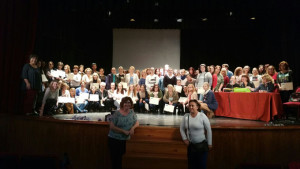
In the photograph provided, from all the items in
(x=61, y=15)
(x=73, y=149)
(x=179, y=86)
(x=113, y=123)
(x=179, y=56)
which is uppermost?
(x=61, y=15)

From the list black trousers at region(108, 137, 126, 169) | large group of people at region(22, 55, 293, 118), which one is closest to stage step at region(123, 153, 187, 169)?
black trousers at region(108, 137, 126, 169)

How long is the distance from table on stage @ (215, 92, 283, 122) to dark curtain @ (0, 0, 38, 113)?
5.08m

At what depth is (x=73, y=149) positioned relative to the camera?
514 cm

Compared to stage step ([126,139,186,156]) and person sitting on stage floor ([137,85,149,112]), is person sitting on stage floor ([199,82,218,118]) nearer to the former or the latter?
person sitting on stage floor ([137,85,149,112])

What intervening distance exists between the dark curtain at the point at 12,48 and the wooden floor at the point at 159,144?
31.6 inches

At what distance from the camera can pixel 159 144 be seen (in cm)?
461

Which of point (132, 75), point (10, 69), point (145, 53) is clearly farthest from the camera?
point (145, 53)

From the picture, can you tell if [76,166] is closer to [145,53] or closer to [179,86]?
[179,86]

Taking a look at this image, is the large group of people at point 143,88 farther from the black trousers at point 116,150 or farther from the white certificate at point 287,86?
the black trousers at point 116,150

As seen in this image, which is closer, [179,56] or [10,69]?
[10,69]

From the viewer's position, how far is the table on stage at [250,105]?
605 centimetres

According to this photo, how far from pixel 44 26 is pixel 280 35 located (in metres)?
8.17

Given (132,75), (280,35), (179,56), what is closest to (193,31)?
(179,56)

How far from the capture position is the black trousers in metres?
4.02
